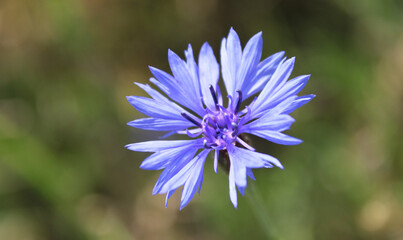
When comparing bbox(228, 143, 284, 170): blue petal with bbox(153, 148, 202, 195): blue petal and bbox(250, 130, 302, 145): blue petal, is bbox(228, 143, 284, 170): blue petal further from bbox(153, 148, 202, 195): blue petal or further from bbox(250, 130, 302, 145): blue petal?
bbox(153, 148, 202, 195): blue petal

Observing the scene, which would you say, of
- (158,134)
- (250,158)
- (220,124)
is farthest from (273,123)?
(158,134)

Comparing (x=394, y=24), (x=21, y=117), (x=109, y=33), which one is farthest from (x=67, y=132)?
(x=394, y=24)

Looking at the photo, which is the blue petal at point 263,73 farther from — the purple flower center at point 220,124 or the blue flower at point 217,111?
the purple flower center at point 220,124

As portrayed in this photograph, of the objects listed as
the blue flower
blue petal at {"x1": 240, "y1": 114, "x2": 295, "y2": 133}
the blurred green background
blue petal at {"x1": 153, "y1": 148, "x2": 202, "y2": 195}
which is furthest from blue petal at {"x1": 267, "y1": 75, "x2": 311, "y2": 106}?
the blurred green background

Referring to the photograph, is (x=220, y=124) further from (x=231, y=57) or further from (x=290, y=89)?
(x=290, y=89)

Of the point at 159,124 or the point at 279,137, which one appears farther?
the point at 159,124

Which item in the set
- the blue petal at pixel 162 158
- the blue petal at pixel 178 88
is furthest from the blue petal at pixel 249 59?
the blue petal at pixel 162 158
